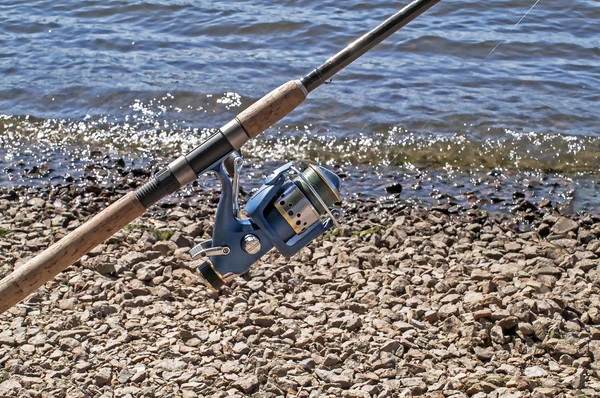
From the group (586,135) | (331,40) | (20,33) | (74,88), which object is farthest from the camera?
(20,33)

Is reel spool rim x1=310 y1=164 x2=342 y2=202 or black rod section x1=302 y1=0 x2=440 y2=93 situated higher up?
black rod section x1=302 y1=0 x2=440 y2=93

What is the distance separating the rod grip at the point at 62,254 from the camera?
10.6 ft

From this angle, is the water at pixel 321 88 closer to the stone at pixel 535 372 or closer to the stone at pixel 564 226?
the stone at pixel 564 226

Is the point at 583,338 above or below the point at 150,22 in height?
below

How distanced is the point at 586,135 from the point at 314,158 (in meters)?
2.41

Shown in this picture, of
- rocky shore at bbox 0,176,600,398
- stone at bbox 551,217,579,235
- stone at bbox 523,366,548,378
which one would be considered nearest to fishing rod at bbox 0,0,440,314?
rocky shore at bbox 0,176,600,398

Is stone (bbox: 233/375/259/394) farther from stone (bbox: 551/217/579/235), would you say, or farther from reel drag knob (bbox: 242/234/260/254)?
stone (bbox: 551/217/579/235)

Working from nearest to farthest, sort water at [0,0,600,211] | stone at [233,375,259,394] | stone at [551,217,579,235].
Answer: stone at [233,375,259,394] → stone at [551,217,579,235] → water at [0,0,600,211]

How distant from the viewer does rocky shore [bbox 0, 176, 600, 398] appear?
165 inches

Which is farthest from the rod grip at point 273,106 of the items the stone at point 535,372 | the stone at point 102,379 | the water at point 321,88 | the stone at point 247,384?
the water at point 321,88

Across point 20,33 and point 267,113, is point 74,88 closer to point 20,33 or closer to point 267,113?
point 20,33

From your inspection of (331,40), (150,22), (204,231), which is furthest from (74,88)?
(204,231)

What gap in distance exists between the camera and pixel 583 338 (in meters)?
4.46

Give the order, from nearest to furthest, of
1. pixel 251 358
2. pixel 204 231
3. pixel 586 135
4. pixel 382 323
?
pixel 251 358, pixel 382 323, pixel 204 231, pixel 586 135
